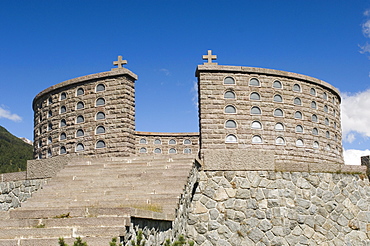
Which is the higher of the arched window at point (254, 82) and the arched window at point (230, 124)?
the arched window at point (254, 82)

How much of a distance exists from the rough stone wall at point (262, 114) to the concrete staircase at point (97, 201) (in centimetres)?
221

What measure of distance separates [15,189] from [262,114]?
26.4 ft

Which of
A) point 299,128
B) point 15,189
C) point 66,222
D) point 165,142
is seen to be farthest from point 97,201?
point 165,142

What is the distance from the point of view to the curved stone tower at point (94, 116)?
14.1 meters

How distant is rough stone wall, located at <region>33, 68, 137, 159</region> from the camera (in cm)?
1413

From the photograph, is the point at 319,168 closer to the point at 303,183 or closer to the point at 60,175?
the point at 303,183

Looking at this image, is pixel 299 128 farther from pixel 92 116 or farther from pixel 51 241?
pixel 51 241

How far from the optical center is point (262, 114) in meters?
14.4

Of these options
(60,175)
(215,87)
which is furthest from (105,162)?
(215,87)

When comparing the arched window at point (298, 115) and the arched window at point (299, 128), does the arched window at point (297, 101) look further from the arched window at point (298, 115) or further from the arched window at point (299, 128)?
the arched window at point (299, 128)

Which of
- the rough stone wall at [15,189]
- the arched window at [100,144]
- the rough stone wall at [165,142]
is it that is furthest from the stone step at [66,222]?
the rough stone wall at [165,142]

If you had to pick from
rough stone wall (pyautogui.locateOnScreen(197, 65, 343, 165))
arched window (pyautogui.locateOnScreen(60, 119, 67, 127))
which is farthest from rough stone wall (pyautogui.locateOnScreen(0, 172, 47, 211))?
rough stone wall (pyautogui.locateOnScreen(197, 65, 343, 165))

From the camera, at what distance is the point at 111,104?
47.2 feet

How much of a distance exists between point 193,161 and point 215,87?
10.5 feet
